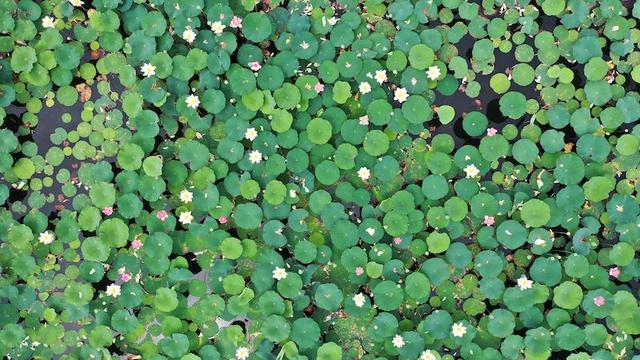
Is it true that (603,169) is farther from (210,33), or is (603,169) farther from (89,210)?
(89,210)

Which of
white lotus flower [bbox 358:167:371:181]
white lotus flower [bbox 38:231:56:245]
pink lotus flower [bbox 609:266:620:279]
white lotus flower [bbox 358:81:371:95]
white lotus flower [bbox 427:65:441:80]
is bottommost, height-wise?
white lotus flower [bbox 38:231:56:245]

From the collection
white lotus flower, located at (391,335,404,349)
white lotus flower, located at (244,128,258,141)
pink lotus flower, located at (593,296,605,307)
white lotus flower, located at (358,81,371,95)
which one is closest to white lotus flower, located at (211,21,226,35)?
white lotus flower, located at (244,128,258,141)

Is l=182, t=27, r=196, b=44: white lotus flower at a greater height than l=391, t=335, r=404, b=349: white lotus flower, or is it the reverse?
l=182, t=27, r=196, b=44: white lotus flower

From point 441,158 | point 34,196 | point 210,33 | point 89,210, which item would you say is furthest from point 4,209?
point 441,158

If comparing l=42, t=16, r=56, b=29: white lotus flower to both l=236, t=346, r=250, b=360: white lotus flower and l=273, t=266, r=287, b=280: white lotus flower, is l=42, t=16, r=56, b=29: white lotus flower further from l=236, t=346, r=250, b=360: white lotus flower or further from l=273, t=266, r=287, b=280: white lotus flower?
l=236, t=346, r=250, b=360: white lotus flower

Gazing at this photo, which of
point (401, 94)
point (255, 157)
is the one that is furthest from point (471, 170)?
point (255, 157)

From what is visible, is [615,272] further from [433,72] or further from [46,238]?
[46,238]

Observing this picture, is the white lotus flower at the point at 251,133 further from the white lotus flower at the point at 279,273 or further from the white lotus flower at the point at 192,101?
the white lotus flower at the point at 279,273
